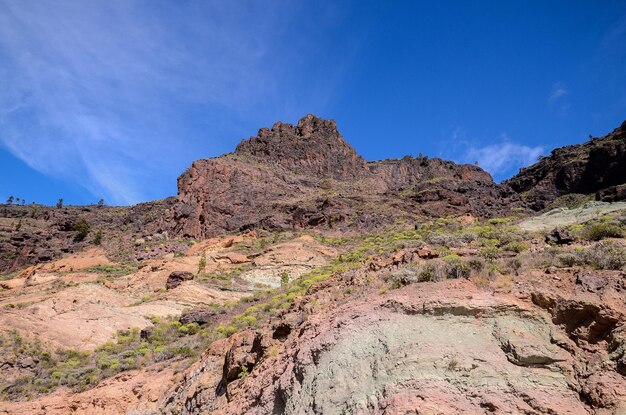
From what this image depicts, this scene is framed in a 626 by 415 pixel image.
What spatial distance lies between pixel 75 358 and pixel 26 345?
97.4 inches

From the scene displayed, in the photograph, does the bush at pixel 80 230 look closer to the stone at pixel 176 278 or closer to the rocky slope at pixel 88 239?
the rocky slope at pixel 88 239

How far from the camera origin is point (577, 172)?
235 ft

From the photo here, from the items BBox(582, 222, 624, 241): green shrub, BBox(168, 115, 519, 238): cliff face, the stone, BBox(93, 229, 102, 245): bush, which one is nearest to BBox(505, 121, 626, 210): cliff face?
BBox(168, 115, 519, 238): cliff face

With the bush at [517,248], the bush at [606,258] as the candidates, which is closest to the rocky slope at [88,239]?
the bush at [517,248]

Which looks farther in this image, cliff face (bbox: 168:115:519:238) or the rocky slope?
the rocky slope

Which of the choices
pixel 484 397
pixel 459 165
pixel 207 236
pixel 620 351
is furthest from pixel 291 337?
pixel 459 165

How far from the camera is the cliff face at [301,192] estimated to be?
55219 millimetres

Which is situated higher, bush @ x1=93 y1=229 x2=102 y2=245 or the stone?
bush @ x1=93 y1=229 x2=102 y2=245

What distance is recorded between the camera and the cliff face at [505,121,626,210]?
206 ft

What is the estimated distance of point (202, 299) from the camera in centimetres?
3052

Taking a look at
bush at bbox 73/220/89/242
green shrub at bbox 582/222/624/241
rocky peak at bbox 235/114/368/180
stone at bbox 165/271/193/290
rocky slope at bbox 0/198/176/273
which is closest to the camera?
green shrub at bbox 582/222/624/241

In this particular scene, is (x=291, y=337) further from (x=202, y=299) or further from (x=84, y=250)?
(x=84, y=250)

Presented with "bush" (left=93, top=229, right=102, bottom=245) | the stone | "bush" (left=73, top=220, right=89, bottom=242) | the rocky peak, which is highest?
the rocky peak

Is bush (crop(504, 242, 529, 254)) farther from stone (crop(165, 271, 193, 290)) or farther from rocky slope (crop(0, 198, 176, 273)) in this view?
rocky slope (crop(0, 198, 176, 273))
